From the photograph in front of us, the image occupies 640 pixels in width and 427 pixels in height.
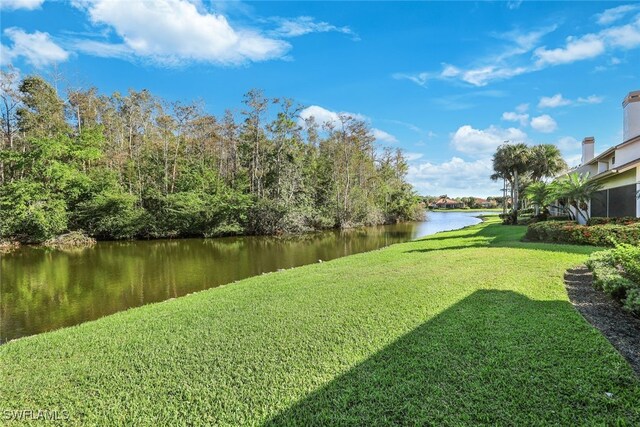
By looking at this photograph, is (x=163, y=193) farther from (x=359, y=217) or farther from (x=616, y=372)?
(x=616, y=372)

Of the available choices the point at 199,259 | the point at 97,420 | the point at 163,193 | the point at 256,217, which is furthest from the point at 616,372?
the point at 163,193

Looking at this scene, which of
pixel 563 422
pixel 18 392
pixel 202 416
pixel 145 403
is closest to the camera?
pixel 563 422

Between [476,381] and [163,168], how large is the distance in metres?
34.4

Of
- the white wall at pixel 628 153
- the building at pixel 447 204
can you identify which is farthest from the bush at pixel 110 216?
the building at pixel 447 204

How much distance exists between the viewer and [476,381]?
11.5 feet

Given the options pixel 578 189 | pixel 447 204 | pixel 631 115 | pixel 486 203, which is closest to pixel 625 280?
pixel 578 189

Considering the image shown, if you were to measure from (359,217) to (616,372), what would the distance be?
36.8m

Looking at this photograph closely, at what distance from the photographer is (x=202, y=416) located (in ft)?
10.7

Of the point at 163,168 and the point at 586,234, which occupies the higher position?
the point at 163,168

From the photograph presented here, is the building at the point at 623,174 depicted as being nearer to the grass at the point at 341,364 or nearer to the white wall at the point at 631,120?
the white wall at the point at 631,120

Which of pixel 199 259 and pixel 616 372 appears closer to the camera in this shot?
pixel 616 372

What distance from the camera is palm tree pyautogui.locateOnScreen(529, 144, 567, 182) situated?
111ft

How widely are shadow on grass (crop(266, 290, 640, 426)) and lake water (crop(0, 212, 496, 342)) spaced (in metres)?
7.72

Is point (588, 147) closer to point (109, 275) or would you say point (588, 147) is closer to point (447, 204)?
point (109, 275)
